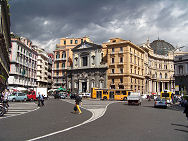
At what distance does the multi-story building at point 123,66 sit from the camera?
64.1 m

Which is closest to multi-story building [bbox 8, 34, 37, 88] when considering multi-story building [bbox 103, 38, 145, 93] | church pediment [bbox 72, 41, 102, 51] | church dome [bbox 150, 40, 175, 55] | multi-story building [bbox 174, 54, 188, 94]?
church pediment [bbox 72, 41, 102, 51]

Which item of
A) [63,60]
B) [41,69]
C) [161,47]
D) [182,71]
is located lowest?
[182,71]

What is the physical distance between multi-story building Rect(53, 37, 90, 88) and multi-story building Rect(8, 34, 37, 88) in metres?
10.0

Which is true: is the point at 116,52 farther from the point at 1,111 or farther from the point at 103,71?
the point at 1,111

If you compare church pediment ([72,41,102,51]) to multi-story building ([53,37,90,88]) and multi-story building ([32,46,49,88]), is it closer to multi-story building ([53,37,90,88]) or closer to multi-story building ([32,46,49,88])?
multi-story building ([53,37,90,88])

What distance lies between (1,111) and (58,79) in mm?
69761

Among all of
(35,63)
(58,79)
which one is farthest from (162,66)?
(35,63)

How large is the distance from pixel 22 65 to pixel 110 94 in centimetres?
3069

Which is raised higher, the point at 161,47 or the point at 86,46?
the point at 161,47

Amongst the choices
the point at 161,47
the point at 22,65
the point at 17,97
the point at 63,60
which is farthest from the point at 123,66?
the point at 161,47

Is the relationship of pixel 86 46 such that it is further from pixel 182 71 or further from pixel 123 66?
pixel 182 71

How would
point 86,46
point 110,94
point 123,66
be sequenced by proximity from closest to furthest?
point 110,94, point 123,66, point 86,46

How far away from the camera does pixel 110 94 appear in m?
52.3

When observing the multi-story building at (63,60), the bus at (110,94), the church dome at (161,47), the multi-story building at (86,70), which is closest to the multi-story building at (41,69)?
the multi-story building at (63,60)
